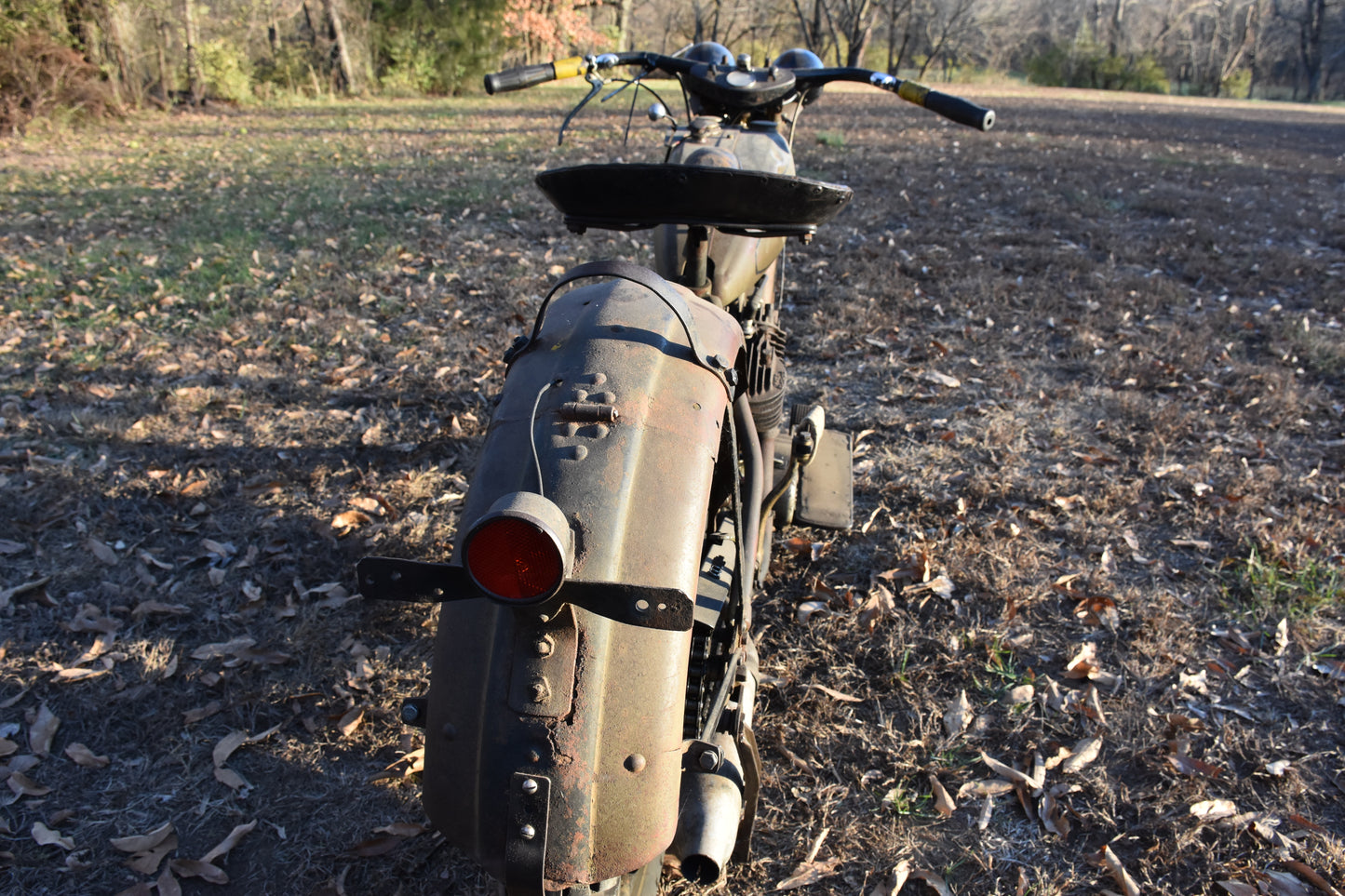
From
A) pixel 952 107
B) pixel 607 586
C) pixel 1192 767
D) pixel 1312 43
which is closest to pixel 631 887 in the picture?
pixel 607 586

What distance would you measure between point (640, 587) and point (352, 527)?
2673mm

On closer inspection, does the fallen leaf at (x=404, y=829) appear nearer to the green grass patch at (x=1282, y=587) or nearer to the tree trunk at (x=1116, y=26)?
the green grass patch at (x=1282, y=587)

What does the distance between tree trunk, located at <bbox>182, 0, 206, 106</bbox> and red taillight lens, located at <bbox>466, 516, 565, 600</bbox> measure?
66.6 feet

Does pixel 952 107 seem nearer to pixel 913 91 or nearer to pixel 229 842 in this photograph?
pixel 913 91

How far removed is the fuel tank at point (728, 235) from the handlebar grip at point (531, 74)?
579 mm

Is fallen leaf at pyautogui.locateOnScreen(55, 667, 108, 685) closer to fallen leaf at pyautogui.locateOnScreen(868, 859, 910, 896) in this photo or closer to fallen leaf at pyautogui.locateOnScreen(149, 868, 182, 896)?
fallen leaf at pyautogui.locateOnScreen(149, 868, 182, 896)

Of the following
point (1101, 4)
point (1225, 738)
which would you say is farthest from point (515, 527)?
point (1101, 4)

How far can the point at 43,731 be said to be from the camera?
2545 millimetres

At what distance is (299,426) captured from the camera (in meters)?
4.29

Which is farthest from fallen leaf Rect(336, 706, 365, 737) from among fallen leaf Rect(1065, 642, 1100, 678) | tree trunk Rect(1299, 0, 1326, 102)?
tree trunk Rect(1299, 0, 1326, 102)

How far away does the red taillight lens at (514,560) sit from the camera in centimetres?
123

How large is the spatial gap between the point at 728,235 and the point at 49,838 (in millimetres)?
2663

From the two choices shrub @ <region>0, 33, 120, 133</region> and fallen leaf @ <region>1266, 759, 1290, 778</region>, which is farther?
shrub @ <region>0, 33, 120, 133</region>

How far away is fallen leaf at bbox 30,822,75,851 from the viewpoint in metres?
2.20
